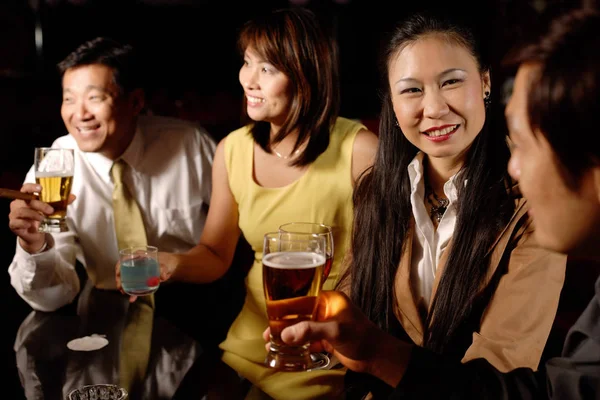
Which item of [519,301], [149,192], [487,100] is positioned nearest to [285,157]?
[149,192]

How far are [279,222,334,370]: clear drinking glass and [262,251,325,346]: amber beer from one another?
2.2 inches

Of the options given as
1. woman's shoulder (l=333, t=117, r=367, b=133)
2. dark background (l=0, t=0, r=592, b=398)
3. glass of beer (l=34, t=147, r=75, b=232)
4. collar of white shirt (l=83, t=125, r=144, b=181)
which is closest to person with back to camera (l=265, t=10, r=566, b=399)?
woman's shoulder (l=333, t=117, r=367, b=133)

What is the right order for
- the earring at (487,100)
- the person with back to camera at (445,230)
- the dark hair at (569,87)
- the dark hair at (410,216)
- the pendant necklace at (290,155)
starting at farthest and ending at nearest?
the pendant necklace at (290,155) → the earring at (487,100) → the dark hair at (410,216) → the person with back to camera at (445,230) → the dark hair at (569,87)

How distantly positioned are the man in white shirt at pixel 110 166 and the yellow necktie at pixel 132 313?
0.07m

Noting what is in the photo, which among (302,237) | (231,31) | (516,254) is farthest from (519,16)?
(302,237)

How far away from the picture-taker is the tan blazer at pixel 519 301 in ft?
4.66

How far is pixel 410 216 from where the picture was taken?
1.77 m

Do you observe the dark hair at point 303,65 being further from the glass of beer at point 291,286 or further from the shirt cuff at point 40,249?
the glass of beer at point 291,286

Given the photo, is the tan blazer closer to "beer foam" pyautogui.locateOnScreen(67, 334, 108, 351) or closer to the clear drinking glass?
the clear drinking glass

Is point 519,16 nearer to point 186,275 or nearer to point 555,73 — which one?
point 186,275

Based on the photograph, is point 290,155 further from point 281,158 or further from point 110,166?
point 110,166

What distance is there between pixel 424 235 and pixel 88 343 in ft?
3.04

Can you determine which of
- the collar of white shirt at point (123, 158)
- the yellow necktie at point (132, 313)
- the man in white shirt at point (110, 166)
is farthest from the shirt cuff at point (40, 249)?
the collar of white shirt at point (123, 158)

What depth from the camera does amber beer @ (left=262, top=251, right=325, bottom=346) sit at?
114 centimetres
